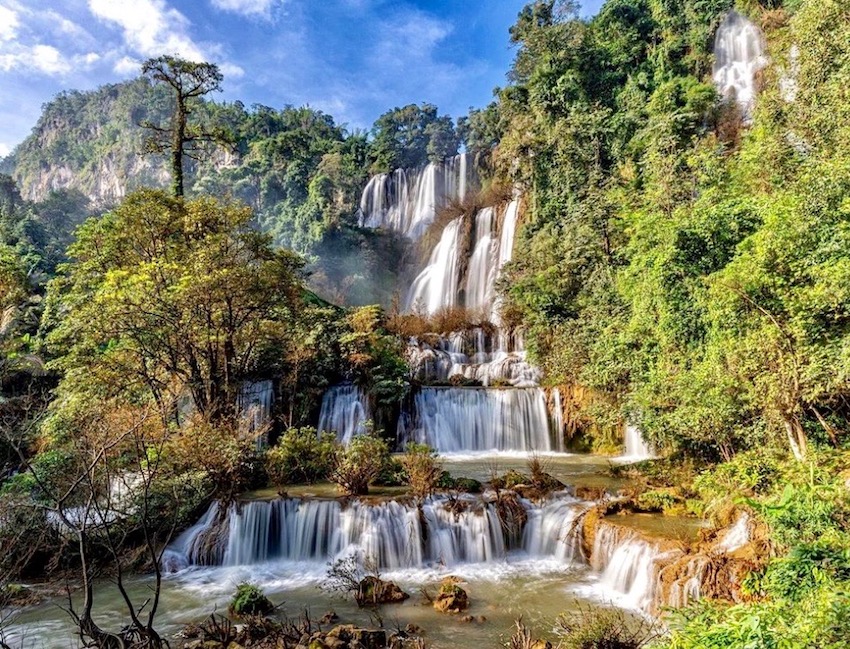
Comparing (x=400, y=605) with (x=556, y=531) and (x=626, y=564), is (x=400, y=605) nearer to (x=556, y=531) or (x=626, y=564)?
(x=556, y=531)

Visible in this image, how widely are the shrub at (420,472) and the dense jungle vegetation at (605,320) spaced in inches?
34.7

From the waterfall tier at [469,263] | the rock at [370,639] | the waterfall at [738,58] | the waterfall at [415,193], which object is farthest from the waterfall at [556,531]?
the waterfall at [415,193]

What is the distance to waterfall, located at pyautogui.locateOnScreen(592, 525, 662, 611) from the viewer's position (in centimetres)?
720

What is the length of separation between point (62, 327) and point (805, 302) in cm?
1531

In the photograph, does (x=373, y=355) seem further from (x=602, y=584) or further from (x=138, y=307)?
(x=602, y=584)

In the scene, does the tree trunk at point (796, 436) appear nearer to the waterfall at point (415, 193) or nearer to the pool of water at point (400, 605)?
the pool of water at point (400, 605)

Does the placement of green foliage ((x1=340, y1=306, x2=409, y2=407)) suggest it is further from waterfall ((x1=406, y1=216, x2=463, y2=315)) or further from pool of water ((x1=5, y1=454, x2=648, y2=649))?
waterfall ((x1=406, y1=216, x2=463, y2=315))

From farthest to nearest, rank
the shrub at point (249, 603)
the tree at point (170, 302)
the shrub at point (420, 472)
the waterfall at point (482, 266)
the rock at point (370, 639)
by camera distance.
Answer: the waterfall at point (482, 266)
the tree at point (170, 302)
the shrub at point (420, 472)
the shrub at point (249, 603)
the rock at point (370, 639)

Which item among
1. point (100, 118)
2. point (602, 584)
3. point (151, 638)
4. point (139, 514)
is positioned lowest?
point (602, 584)

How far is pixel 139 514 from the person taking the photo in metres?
8.51

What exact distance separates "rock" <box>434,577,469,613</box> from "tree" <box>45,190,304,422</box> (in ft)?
23.2

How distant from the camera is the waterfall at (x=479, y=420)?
55.3ft

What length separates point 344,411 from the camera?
56.5 feet

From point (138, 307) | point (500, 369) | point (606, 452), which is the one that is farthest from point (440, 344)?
point (138, 307)
